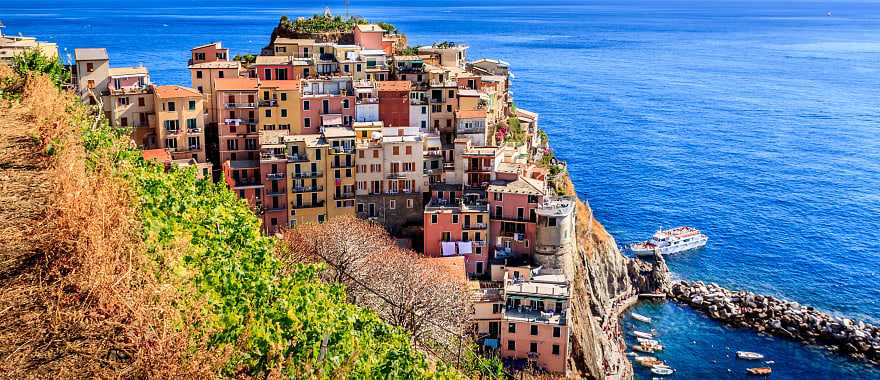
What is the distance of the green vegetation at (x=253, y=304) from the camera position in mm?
12461

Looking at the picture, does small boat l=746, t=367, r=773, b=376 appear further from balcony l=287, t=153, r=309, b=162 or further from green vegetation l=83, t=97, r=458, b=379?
green vegetation l=83, t=97, r=458, b=379

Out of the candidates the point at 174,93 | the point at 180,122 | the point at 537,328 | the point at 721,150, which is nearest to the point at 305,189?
the point at 180,122

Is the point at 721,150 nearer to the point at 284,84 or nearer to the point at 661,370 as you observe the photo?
the point at 661,370

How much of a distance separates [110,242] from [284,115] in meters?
32.4

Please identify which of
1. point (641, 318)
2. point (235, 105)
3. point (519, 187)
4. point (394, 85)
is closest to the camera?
point (519, 187)

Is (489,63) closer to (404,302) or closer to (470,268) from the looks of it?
(470,268)

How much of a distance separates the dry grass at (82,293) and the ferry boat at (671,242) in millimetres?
46172

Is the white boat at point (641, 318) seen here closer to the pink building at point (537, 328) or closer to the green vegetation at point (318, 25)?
the pink building at point (537, 328)

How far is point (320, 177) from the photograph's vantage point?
134ft

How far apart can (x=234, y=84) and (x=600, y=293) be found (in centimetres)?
2242

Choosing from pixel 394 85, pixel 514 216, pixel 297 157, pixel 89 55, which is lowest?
pixel 514 216

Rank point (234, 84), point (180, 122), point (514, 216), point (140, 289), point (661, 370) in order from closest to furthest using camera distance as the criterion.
→ 1. point (140, 289)
2. point (514, 216)
3. point (180, 122)
4. point (661, 370)
5. point (234, 84)

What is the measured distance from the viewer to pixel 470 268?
39.7 meters

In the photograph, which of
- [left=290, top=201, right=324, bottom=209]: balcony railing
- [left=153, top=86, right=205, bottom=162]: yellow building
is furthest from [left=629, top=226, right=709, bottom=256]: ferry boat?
[left=153, top=86, right=205, bottom=162]: yellow building
